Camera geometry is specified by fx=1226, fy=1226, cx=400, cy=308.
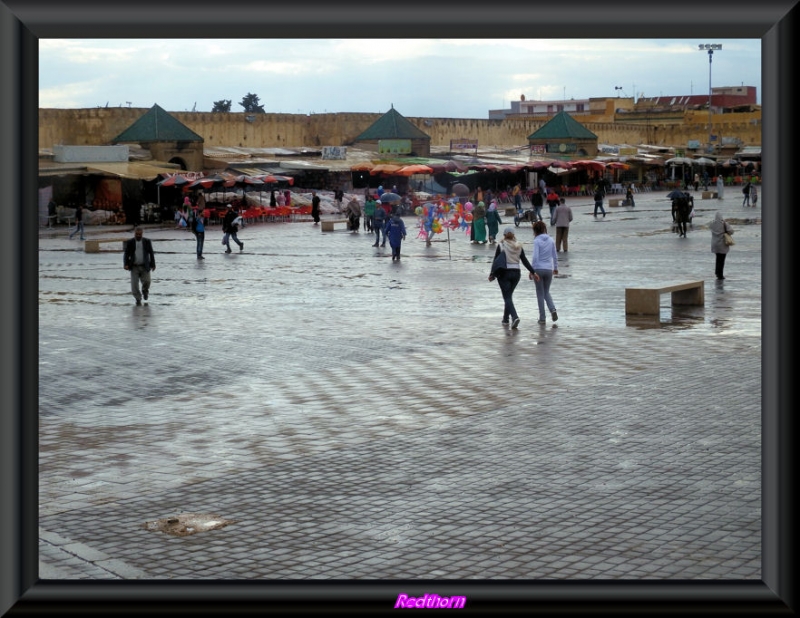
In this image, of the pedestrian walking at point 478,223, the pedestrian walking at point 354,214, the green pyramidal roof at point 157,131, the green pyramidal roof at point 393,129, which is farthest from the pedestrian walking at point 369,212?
the green pyramidal roof at point 393,129

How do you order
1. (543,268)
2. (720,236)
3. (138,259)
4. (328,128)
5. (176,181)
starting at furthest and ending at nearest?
(328,128), (176,181), (720,236), (138,259), (543,268)

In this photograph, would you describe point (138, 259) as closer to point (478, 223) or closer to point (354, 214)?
point (478, 223)

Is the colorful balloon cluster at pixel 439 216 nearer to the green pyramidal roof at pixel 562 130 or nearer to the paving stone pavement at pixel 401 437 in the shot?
the paving stone pavement at pixel 401 437

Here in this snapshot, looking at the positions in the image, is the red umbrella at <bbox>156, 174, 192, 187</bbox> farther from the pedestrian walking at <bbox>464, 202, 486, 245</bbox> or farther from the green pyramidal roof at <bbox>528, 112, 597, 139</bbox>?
the green pyramidal roof at <bbox>528, 112, 597, 139</bbox>

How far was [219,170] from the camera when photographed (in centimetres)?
4891

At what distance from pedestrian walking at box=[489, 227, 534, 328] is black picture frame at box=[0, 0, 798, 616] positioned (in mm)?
11590

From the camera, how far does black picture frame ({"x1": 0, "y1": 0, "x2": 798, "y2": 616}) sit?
3475 mm

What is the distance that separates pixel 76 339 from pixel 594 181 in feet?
178

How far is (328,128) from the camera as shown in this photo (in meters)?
66.8

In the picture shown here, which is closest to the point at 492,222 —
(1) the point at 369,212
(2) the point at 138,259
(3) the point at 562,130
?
(1) the point at 369,212

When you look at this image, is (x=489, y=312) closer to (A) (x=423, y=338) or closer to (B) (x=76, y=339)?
(A) (x=423, y=338)

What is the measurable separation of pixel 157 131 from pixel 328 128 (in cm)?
1820
